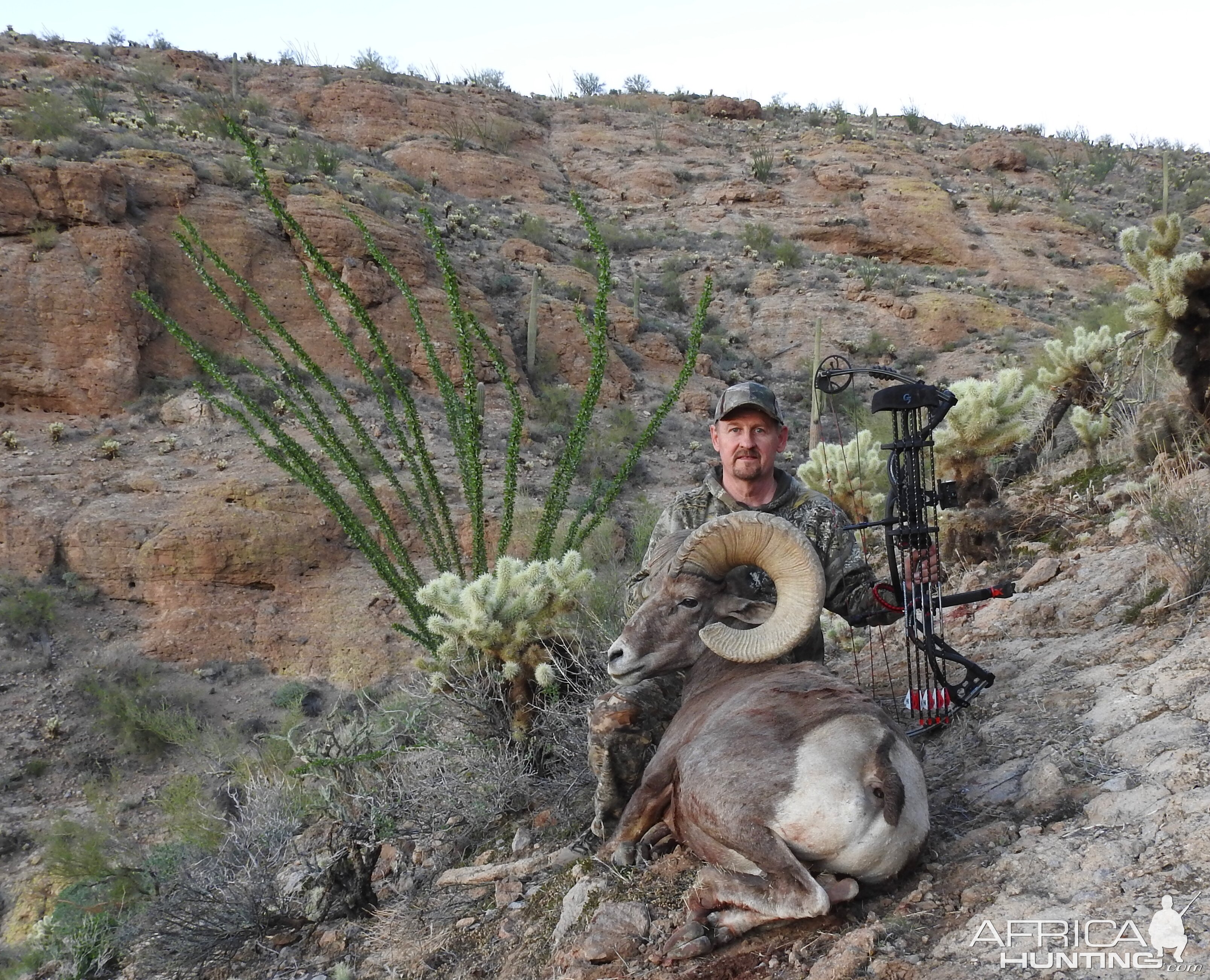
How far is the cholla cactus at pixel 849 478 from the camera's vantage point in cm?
801

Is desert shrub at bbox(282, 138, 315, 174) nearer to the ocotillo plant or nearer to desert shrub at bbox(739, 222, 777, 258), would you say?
desert shrub at bbox(739, 222, 777, 258)

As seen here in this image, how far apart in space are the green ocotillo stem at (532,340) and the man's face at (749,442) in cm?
1361

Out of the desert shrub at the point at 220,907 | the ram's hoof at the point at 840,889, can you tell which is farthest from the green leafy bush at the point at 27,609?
the ram's hoof at the point at 840,889

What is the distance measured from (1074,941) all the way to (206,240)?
58.1 feet

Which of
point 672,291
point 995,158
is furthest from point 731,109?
point 672,291

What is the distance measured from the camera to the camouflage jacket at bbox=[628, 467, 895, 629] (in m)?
3.80

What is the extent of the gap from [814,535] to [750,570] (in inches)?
19.4

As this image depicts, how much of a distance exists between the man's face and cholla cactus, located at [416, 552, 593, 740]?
1.37 meters

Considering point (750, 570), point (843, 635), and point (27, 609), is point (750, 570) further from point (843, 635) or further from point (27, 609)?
point (27, 609)

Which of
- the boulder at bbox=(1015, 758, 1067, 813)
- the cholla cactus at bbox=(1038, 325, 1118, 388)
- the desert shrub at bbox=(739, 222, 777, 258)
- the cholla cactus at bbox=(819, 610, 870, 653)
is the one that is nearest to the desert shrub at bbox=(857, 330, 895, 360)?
the desert shrub at bbox=(739, 222, 777, 258)

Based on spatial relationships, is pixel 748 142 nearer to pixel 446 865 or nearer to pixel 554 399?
pixel 554 399

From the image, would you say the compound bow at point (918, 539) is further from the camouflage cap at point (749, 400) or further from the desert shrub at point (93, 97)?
the desert shrub at point (93, 97)

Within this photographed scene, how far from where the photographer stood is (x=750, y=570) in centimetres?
358

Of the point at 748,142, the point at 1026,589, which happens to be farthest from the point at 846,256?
the point at 1026,589
